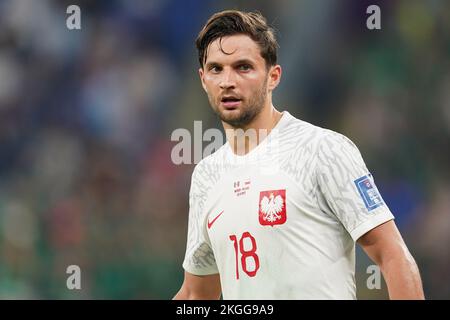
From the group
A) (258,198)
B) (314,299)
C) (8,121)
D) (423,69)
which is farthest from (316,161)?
(8,121)

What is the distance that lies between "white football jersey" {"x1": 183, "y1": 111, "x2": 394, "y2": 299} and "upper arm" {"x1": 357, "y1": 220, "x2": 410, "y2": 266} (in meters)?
0.03

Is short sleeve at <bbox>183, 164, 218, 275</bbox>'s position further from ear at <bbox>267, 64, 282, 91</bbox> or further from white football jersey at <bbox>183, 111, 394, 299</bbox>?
ear at <bbox>267, 64, 282, 91</bbox>

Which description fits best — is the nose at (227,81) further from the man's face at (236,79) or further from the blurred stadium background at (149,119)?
the blurred stadium background at (149,119)

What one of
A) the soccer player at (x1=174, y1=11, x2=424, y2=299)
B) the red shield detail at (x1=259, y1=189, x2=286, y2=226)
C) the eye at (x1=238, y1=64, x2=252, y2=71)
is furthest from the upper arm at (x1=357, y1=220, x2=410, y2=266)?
the eye at (x1=238, y1=64, x2=252, y2=71)

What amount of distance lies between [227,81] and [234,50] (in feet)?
0.67

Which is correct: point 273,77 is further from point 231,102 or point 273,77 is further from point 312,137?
point 312,137

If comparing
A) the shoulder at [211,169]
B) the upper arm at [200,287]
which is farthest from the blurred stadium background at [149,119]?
the shoulder at [211,169]

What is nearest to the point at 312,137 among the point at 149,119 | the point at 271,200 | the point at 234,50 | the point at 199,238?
the point at 271,200

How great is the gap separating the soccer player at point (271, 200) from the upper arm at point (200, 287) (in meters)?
0.05

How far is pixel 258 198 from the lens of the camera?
3.90 meters

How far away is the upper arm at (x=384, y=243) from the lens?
3.43 metres

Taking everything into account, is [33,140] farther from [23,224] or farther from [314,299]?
[314,299]

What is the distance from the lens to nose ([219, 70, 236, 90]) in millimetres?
4031
